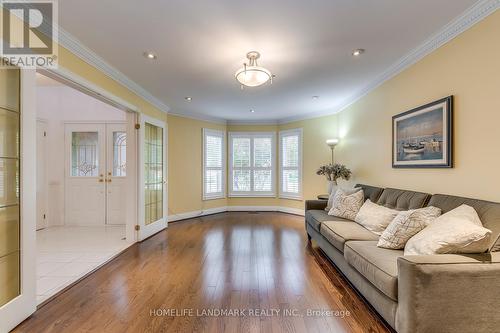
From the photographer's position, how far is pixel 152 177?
14.9 ft

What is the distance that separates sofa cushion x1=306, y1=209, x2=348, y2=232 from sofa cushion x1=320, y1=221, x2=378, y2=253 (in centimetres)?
21

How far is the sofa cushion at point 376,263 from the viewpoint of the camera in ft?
5.60

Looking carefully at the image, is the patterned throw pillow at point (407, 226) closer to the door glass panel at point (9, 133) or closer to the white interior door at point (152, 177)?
the door glass panel at point (9, 133)

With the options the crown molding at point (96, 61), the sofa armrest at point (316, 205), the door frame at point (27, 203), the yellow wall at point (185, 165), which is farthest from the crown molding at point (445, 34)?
the yellow wall at point (185, 165)

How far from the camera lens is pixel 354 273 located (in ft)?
7.49

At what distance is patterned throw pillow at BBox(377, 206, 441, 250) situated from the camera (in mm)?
2096

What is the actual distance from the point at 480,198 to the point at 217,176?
5267 millimetres

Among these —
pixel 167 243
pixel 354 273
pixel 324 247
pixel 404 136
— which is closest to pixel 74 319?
pixel 167 243

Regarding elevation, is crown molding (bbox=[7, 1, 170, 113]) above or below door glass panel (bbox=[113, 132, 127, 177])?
above

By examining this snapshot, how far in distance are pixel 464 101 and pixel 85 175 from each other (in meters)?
6.19

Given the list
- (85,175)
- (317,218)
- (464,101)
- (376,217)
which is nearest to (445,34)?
(464,101)

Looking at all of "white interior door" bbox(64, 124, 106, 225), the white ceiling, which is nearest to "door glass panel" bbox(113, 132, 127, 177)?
"white interior door" bbox(64, 124, 106, 225)

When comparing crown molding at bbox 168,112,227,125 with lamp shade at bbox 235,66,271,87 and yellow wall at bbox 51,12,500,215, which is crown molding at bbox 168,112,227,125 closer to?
yellow wall at bbox 51,12,500,215

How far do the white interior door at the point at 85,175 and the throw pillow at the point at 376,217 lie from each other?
494cm
